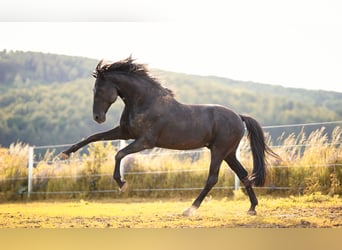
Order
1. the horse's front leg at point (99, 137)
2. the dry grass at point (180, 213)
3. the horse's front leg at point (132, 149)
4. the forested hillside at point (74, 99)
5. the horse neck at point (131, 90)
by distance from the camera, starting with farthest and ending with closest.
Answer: the forested hillside at point (74, 99) < the dry grass at point (180, 213) < the horse neck at point (131, 90) < the horse's front leg at point (99, 137) < the horse's front leg at point (132, 149)

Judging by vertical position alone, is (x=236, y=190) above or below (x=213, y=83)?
below

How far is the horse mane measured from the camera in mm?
5684

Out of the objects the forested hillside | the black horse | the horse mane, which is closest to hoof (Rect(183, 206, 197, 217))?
the black horse

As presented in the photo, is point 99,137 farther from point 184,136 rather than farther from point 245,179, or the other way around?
point 245,179

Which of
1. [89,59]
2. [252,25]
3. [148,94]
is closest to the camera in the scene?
[148,94]

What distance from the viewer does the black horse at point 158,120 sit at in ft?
18.5

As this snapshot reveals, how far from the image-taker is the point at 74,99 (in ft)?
33.9

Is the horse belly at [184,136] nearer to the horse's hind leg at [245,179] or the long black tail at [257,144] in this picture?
the horse's hind leg at [245,179]

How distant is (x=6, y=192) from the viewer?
25.2ft

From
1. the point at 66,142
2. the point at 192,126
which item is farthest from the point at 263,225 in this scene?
the point at 66,142

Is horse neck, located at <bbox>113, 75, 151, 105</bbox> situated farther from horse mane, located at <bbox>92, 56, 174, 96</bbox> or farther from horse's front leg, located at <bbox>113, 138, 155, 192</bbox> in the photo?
horse's front leg, located at <bbox>113, 138, 155, 192</bbox>

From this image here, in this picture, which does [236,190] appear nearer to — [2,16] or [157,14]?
[157,14]

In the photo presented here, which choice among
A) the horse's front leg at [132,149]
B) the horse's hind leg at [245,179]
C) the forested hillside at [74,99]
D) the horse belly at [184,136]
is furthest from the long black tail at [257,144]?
the forested hillside at [74,99]

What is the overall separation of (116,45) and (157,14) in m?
1.34
